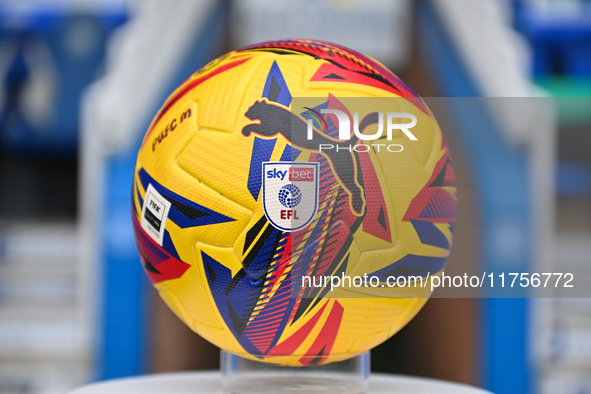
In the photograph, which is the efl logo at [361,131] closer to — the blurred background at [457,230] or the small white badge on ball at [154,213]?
the small white badge on ball at [154,213]

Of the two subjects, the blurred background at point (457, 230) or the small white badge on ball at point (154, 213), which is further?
the blurred background at point (457, 230)

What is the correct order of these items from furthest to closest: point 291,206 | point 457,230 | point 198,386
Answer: point 457,230 → point 198,386 → point 291,206

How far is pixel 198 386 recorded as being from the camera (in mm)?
1719

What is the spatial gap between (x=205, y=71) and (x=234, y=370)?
2.05 feet

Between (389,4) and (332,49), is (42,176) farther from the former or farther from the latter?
(332,49)

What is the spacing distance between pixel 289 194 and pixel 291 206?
0.9 inches

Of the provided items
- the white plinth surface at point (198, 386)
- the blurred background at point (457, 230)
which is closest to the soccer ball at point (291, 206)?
the white plinth surface at point (198, 386)

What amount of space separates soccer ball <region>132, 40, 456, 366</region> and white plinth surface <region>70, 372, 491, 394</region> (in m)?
0.22

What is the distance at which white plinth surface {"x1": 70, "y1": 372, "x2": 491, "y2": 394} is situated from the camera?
166 cm

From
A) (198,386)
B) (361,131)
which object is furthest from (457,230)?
(361,131)

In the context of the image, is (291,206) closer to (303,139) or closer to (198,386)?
(303,139)

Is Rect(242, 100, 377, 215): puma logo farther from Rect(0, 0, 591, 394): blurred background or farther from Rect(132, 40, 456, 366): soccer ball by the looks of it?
Rect(0, 0, 591, 394): blurred background

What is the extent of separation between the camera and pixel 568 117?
9.80m

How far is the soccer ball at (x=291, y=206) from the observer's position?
138cm
